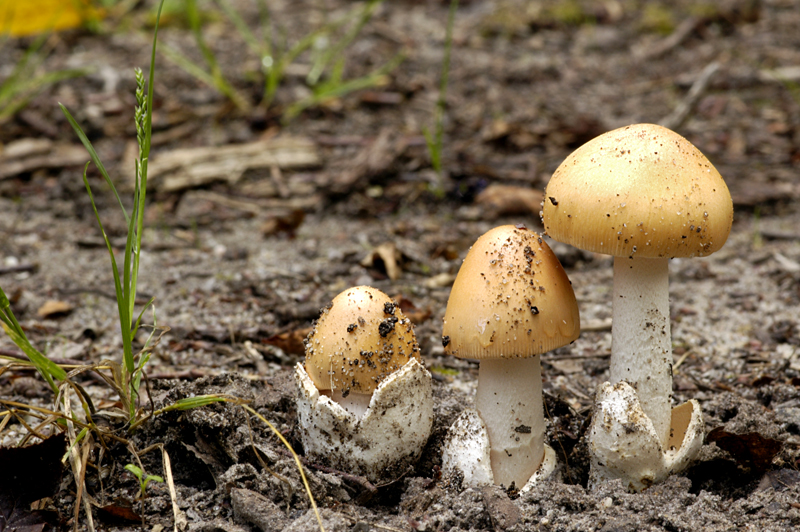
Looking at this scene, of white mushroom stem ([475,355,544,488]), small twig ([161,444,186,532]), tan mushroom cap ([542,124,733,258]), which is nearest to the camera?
tan mushroom cap ([542,124,733,258])

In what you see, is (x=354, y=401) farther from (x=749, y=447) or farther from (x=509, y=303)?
(x=749, y=447)


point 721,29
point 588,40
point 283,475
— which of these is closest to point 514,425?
point 283,475

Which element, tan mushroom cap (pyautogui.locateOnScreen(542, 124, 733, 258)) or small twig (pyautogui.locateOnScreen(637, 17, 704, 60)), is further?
small twig (pyautogui.locateOnScreen(637, 17, 704, 60))

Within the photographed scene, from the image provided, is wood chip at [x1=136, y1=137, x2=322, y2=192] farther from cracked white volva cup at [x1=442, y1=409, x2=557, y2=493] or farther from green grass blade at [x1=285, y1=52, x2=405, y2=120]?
cracked white volva cup at [x1=442, y1=409, x2=557, y2=493]

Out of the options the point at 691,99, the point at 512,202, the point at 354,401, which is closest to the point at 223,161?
the point at 512,202

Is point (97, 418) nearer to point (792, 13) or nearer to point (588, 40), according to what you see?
point (588, 40)

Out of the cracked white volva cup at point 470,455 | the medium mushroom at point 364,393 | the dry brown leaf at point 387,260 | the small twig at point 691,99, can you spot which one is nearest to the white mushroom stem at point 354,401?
the medium mushroom at point 364,393

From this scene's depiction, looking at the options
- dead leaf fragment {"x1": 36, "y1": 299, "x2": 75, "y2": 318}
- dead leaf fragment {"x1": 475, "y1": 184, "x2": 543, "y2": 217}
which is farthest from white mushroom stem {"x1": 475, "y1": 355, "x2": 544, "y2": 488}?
dead leaf fragment {"x1": 475, "y1": 184, "x2": 543, "y2": 217}
